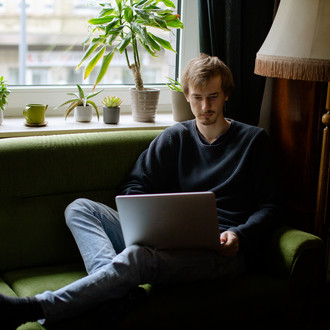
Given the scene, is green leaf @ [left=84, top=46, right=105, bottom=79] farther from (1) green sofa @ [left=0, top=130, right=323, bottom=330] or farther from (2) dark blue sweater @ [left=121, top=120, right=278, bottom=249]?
(2) dark blue sweater @ [left=121, top=120, right=278, bottom=249]

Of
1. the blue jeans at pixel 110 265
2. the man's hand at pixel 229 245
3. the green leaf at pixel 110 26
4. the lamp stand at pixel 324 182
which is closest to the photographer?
the blue jeans at pixel 110 265

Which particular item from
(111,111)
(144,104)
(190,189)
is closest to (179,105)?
(144,104)

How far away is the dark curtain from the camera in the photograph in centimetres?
254

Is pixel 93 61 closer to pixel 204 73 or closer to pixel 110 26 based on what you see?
pixel 110 26

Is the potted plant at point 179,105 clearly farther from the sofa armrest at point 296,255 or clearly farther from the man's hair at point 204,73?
the sofa armrest at point 296,255

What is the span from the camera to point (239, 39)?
2568mm

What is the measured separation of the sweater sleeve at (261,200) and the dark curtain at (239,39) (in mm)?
490

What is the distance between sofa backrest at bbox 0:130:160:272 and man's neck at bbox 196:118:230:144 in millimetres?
346

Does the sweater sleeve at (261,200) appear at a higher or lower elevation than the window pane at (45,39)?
lower

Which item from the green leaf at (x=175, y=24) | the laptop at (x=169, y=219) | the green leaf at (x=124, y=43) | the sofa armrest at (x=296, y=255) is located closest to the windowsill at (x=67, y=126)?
the green leaf at (x=124, y=43)

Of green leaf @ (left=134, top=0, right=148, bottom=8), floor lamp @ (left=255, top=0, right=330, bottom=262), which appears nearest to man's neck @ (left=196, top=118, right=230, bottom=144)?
floor lamp @ (left=255, top=0, right=330, bottom=262)

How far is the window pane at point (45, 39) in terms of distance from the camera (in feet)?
8.83

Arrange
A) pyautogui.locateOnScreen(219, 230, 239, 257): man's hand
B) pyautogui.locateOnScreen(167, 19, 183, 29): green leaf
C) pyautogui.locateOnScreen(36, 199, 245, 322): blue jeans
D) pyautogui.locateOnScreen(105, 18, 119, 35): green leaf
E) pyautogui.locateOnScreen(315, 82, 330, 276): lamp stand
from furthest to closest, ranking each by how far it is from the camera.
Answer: pyautogui.locateOnScreen(167, 19, 183, 29): green leaf → pyautogui.locateOnScreen(105, 18, 119, 35): green leaf → pyautogui.locateOnScreen(315, 82, 330, 276): lamp stand → pyautogui.locateOnScreen(219, 230, 239, 257): man's hand → pyautogui.locateOnScreen(36, 199, 245, 322): blue jeans

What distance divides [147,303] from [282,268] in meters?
0.52
